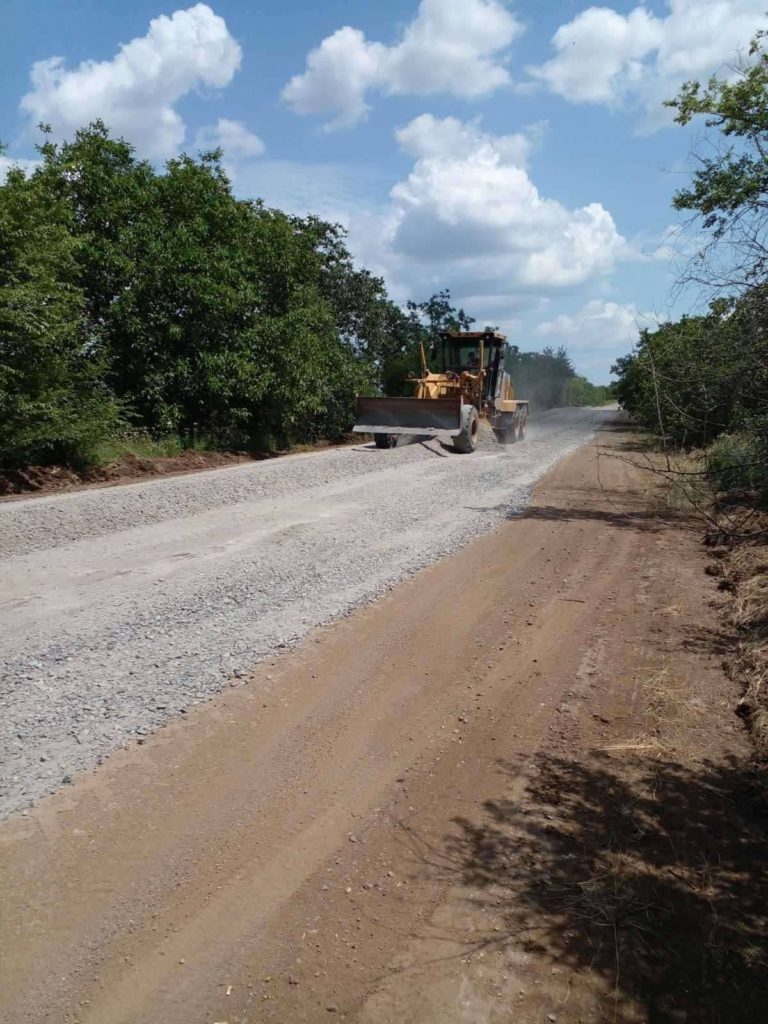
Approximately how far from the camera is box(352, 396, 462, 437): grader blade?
20.3m

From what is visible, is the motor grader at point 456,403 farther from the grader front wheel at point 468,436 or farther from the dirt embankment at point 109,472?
the dirt embankment at point 109,472

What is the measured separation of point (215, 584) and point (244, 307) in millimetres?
14531

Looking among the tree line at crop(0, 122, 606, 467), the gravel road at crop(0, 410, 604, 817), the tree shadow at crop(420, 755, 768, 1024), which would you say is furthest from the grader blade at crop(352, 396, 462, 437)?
the tree shadow at crop(420, 755, 768, 1024)

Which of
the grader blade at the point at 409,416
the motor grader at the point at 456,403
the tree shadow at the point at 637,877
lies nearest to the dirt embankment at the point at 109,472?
the grader blade at the point at 409,416

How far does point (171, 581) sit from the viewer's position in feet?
24.4

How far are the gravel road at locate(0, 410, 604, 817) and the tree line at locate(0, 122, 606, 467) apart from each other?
11.4 feet

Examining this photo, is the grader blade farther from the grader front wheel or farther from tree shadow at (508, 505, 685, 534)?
tree shadow at (508, 505, 685, 534)

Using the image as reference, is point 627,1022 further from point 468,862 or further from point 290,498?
point 290,498

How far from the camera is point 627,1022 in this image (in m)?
2.60

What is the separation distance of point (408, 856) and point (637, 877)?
976mm

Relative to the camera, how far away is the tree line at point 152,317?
545 inches

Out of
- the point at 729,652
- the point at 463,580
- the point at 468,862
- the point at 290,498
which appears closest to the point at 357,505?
the point at 290,498

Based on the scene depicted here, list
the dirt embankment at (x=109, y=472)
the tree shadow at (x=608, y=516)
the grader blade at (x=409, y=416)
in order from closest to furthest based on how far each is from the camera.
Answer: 1. the tree shadow at (x=608, y=516)
2. the dirt embankment at (x=109, y=472)
3. the grader blade at (x=409, y=416)

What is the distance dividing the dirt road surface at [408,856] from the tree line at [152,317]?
1079 centimetres
